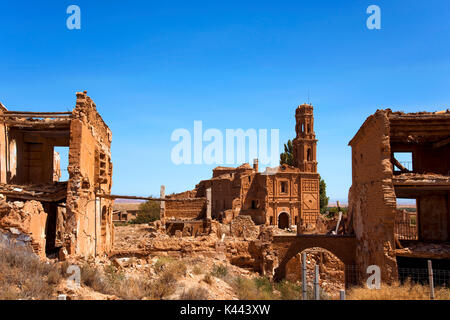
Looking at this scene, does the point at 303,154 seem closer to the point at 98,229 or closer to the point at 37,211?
the point at 98,229

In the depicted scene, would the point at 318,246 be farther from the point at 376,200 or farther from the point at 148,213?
the point at 148,213

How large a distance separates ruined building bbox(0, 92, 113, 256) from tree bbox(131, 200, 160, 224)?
2814 centimetres

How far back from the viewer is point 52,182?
14.5m

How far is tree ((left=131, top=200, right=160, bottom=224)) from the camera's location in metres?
45.2

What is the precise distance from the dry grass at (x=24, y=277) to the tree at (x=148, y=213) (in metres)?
35.4

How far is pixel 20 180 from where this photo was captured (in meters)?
15.4

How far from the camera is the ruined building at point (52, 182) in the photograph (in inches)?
459

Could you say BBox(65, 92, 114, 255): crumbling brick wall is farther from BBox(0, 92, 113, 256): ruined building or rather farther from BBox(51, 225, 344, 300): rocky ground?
BBox(51, 225, 344, 300): rocky ground

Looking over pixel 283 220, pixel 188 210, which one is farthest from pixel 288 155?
pixel 188 210

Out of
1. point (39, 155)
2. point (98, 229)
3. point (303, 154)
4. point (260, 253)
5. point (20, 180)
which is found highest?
point (303, 154)

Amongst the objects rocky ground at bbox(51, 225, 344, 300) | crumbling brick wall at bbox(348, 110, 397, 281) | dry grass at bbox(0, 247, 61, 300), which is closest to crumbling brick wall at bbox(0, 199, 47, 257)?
dry grass at bbox(0, 247, 61, 300)
